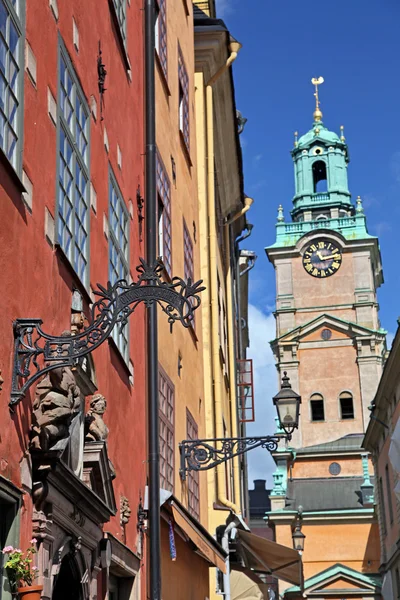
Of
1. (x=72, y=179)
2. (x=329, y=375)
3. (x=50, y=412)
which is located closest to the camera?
(x=50, y=412)

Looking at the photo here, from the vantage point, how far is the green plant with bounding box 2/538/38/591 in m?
5.16

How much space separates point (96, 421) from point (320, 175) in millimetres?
73844

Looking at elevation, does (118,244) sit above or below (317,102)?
below

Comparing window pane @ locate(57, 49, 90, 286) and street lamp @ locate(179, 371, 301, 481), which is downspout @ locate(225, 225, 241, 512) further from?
window pane @ locate(57, 49, 90, 286)

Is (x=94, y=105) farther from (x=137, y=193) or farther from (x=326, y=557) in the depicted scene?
(x=326, y=557)

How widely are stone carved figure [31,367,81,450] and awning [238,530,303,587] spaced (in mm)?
10383

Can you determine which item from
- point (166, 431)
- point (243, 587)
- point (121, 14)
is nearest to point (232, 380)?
point (243, 587)

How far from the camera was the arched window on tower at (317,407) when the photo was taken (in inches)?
2694

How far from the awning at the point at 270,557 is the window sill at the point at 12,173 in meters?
11.0

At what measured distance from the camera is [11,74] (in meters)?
5.93

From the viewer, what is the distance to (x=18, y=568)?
17.1 ft

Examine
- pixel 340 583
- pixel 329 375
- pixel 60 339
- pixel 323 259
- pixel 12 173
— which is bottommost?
pixel 60 339

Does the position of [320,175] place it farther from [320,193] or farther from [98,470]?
[98,470]

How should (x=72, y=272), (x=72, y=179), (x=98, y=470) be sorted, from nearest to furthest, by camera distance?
(x=72, y=272) → (x=98, y=470) → (x=72, y=179)
